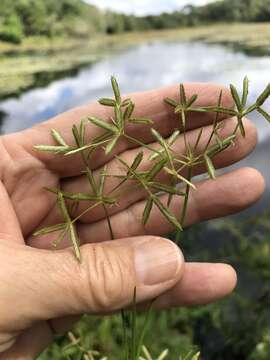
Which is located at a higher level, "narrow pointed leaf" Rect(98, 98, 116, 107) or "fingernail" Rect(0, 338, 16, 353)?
"narrow pointed leaf" Rect(98, 98, 116, 107)

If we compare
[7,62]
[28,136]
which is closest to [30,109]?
[7,62]

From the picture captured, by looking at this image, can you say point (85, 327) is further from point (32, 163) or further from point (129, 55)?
point (129, 55)

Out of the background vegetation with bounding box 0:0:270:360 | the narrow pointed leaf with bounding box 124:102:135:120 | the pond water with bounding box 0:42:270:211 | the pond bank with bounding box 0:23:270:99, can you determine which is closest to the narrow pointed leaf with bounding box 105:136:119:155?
the narrow pointed leaf with bounding box 124:102:135:120

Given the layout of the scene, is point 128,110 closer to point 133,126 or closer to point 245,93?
point 245,93

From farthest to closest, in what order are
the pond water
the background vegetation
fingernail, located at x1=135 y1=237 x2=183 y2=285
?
the pond water → the background vegetation → fingernail, located at x1=135 y1=237 x2=183 y2=285

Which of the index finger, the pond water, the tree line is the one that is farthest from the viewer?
the tree line

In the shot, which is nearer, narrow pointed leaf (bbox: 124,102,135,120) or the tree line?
narrow pointed leaf (bbox: 124,102,135,120)

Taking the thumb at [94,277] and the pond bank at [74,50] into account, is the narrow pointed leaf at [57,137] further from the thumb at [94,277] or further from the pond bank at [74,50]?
the pond bank at [74,50]

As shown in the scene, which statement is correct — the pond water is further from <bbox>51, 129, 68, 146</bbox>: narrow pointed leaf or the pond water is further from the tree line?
<bbox>51, 129, 68, 146</bbox>: narrow pointed leaf
